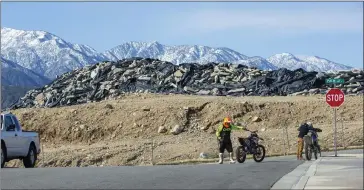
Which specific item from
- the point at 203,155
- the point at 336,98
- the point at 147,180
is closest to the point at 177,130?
the point at 203,155

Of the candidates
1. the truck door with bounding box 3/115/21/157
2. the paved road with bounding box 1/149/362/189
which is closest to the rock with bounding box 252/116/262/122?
the truck door with bounding box 3/115/21/157

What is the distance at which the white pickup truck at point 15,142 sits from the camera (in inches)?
829

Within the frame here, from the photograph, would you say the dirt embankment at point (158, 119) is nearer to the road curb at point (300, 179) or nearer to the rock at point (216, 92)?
the rock at point (216, 92)

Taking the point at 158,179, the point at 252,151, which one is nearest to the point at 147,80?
the point at 252,151

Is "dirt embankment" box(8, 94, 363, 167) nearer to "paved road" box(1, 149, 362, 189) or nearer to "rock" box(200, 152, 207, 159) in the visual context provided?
"rock" box(200, 152, 207, 159)

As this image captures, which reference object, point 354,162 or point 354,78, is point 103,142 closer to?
point 354,78

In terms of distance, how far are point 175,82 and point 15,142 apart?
35236mm

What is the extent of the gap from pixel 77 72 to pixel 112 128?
20.1 metres

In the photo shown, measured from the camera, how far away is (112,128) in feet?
151

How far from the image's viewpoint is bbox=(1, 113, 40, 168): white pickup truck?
2106 centimetres

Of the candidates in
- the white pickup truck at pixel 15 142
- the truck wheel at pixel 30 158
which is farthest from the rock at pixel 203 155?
the white pickup truck at pixel 15 142

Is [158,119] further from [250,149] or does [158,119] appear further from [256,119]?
[250,149]

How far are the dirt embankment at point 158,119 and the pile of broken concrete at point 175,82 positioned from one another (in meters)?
3.93

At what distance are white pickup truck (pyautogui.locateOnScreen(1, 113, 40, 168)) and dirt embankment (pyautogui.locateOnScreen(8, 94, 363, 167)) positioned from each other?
51.3ft
